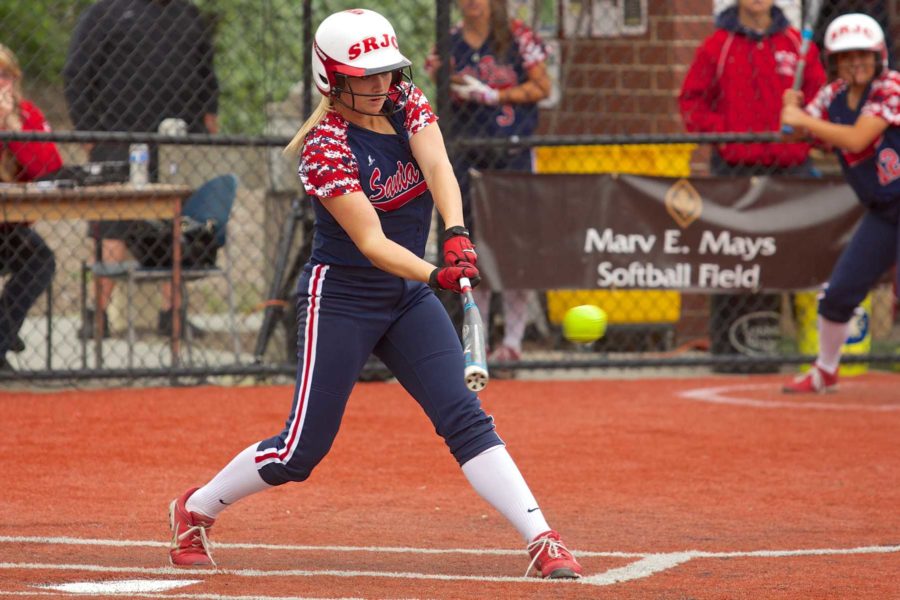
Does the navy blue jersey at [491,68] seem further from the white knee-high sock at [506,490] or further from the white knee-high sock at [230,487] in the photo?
the white knee-high sock at [506,490]

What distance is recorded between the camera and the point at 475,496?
639 cm

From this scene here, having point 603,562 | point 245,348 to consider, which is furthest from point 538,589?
point 245,348

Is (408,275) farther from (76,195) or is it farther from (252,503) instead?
(76,195)

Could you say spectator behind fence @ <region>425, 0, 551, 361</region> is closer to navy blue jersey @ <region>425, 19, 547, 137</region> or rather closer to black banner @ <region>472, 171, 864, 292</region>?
navy blue jersey @ <region>425, 19, 547, 137</region>

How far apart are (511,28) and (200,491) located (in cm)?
547

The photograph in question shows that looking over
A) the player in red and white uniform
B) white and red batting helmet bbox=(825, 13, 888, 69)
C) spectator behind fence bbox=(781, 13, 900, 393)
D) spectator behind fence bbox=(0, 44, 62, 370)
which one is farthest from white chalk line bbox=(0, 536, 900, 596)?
spectator behind fence bbox=(0, 44, 62, 370)

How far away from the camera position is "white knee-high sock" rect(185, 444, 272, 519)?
491cm

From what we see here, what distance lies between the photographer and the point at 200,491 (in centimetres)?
503

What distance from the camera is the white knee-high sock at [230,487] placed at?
491 cm

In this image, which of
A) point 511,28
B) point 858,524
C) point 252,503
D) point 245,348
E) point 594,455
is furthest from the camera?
point 245,348

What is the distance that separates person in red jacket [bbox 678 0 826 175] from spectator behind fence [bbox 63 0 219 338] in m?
3.06

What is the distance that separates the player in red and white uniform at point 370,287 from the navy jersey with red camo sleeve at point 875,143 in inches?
165

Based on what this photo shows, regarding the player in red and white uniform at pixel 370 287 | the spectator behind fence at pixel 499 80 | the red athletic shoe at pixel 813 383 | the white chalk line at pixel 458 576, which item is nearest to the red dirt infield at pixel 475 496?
the white chalk line at pixel 458 576

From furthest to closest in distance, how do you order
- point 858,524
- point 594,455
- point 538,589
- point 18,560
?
1. point 594,455
2. point 858,524
3. point 18,560
4. point 538,589
